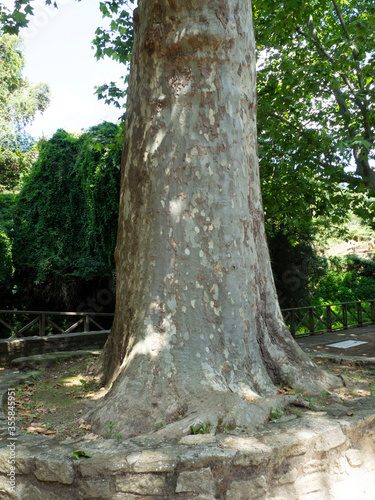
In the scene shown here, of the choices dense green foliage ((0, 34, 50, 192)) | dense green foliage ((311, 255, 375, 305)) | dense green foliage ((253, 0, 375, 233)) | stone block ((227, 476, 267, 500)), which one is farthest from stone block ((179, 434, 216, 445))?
A: dense green foliage ((311, 255, 375, 305))

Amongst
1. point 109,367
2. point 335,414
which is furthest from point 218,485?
point 109,367

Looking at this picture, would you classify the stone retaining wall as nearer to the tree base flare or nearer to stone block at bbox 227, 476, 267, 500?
the tree base flare

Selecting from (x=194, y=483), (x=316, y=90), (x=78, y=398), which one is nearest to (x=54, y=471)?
(x=194, y=483)

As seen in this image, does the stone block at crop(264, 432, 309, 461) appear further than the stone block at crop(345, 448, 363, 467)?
No

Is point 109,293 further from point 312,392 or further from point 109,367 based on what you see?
point 312,392

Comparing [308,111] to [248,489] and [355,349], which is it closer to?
[355,349]

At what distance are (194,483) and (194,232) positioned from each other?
73.8 inches

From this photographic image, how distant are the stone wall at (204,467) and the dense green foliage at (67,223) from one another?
996cm

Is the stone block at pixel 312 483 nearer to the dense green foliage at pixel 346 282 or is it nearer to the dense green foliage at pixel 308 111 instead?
the dense green foliage at pixel 308 111

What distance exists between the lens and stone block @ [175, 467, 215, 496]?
2.31 metres

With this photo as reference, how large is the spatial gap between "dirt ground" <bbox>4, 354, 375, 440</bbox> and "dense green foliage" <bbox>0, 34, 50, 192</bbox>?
14.2 metres

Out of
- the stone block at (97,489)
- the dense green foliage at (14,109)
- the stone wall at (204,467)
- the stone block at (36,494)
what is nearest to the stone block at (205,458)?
the stone wall at (204,467)

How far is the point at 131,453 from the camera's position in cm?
238

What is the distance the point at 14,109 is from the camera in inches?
877
